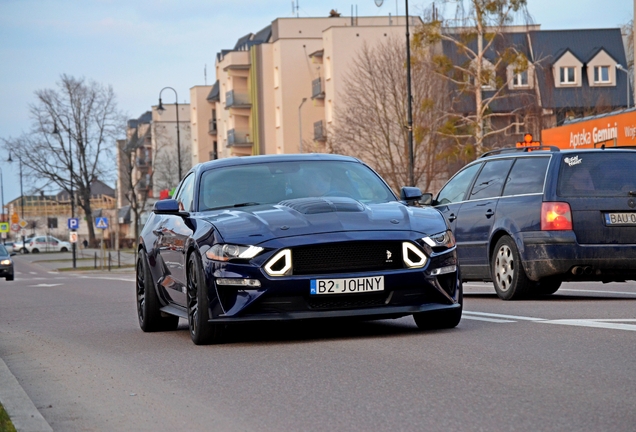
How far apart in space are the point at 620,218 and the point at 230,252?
536 centimetres

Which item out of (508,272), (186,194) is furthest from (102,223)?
(186,194)

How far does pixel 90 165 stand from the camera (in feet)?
320

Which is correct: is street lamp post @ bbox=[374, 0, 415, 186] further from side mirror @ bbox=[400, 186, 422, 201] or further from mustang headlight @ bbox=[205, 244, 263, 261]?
mustang headlight @ bbox=[205, 244, 263, 261]

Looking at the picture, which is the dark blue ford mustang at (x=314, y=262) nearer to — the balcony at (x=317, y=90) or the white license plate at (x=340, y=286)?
the white license plate at (x=340, y=286)

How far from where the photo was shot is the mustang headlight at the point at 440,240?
29.2 ft

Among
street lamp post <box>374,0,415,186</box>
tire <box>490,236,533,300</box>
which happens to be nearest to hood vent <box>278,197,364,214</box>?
tire <box>490,236,533,300</box>

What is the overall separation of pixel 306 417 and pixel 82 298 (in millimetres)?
15721

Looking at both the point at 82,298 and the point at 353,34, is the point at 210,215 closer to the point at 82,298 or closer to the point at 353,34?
the point at 82,298

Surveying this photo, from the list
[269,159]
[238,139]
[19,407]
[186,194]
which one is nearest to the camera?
[19,407]

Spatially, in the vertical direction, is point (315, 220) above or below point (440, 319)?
above

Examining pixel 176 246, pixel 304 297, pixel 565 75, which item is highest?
pixel 565 75

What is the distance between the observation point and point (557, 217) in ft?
41.0

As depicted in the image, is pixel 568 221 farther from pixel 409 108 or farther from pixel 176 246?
pixel 409 108

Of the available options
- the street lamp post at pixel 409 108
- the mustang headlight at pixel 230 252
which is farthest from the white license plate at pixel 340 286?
the street lamp post at pixel 409 108
